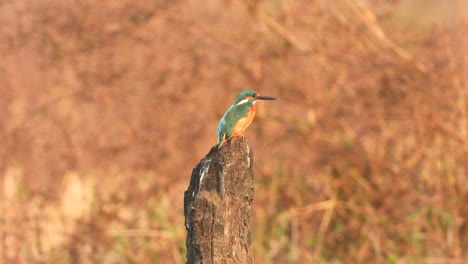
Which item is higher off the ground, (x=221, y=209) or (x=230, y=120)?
(x=230, y=120)

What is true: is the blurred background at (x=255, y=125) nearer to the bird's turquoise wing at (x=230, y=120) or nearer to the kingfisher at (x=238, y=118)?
the kingfisher at (x=238, y=118)

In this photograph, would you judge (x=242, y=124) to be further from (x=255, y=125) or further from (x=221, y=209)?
(x=255, y=125)

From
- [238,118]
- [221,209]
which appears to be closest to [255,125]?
[238,118]

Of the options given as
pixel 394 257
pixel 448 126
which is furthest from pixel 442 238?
pixel 448 126

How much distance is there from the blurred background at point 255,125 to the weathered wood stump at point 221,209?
4892 mm

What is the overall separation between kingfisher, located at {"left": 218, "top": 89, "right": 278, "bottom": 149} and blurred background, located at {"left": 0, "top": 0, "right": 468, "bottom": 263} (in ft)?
13.9

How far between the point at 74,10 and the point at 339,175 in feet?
9.65

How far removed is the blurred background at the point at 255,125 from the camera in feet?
27.0

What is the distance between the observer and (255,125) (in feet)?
28.9

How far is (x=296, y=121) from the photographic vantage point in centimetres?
854

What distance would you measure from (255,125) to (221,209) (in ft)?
18.4

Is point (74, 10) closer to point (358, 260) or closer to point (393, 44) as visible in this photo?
point (393, 44)

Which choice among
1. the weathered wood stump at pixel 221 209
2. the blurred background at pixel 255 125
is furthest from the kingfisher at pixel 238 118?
the blurred background at pixel 255 125

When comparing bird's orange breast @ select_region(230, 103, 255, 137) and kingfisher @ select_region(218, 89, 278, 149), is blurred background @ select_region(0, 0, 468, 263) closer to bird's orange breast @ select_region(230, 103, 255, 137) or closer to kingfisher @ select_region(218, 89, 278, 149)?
kingfisher @ select_region(218, 89, 278, 149)
